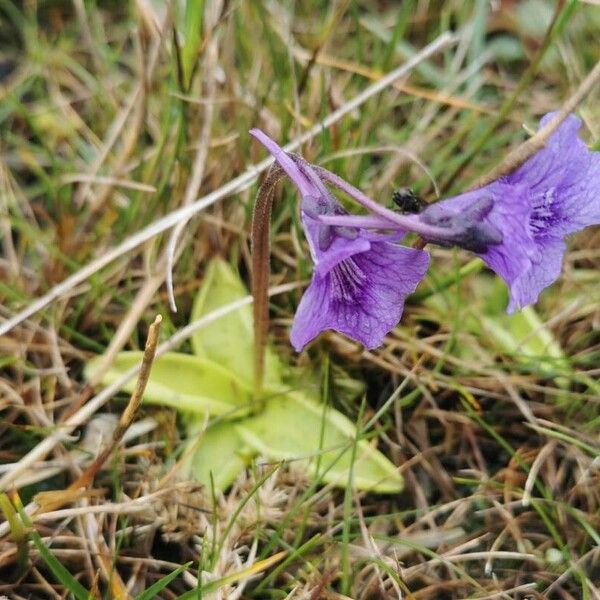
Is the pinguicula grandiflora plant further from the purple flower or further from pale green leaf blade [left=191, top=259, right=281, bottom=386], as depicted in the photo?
pale green leaf blade [left=191, top=259, right=281, bottom=386]

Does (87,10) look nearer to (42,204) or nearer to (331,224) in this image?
(42,204)

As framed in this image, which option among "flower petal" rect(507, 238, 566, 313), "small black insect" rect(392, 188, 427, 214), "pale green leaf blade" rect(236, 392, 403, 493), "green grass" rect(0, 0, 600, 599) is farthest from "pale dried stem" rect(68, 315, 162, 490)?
"flower petal" rect(507, 238, 566, 313)

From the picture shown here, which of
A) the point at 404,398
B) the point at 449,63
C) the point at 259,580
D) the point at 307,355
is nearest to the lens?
the point at 259,580

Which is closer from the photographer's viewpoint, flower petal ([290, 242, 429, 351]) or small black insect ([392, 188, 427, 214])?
flower petal ([290, 242, 429, 351])

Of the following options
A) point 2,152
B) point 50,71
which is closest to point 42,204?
point 2,152

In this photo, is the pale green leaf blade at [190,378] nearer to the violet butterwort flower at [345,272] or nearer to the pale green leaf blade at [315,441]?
the pale green leaf blade at [315,441]

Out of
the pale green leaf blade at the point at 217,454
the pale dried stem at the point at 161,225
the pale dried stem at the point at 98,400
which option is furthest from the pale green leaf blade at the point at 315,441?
the pale dried stem at the point at 161,225

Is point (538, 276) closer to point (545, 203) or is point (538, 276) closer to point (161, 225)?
point (545, 203)
